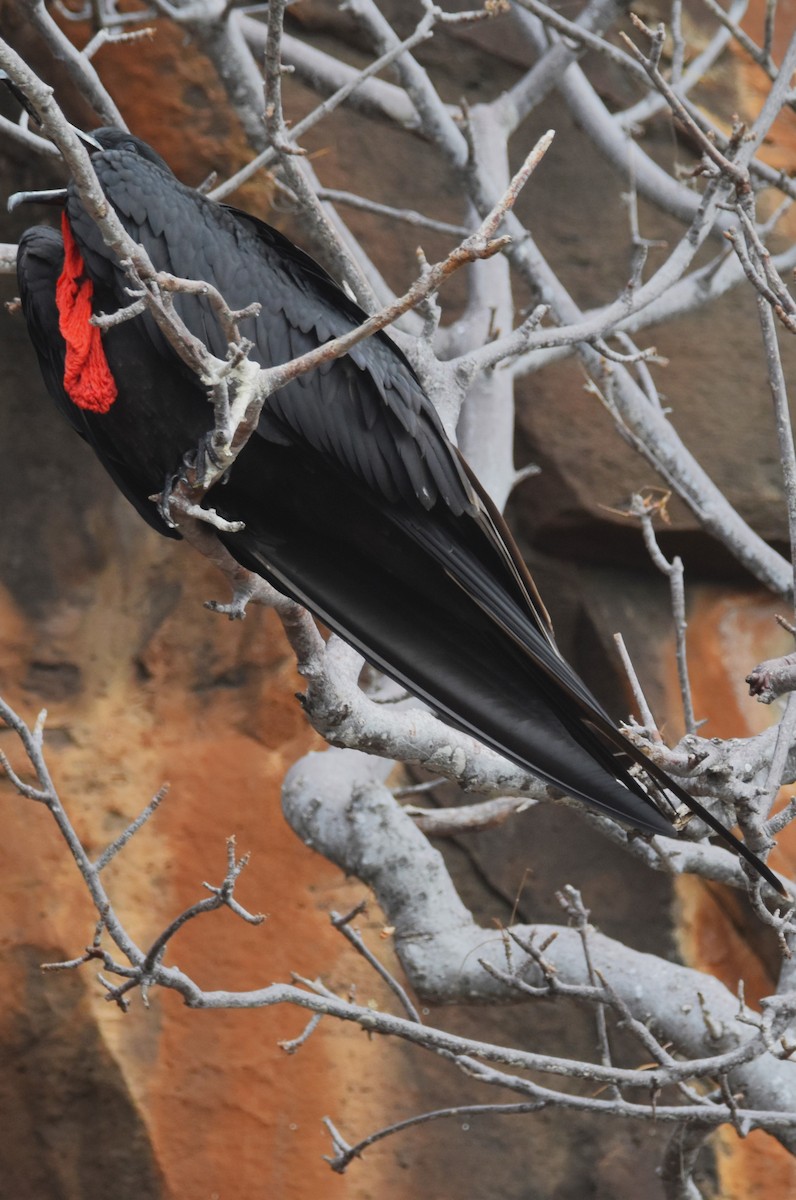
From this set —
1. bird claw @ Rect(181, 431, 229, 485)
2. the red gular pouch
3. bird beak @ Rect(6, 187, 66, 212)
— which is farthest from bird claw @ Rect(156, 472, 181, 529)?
bird beak @ Rect(6, 187, 66, 212)

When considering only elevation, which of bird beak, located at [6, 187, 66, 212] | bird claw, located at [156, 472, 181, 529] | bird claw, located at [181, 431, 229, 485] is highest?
bird beak, located at [6, 187, 66, 212]

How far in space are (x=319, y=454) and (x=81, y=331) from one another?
0.38 m

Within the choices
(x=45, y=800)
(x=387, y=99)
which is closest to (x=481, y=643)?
(x=45, y=800)

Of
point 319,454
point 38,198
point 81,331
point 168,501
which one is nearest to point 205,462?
point 168,501

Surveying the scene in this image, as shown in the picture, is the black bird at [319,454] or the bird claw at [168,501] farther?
the black bird at [319,454]

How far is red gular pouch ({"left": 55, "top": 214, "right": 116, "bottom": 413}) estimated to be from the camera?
1.87 m

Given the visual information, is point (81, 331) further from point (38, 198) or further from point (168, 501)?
point (168, 501)

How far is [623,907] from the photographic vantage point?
375 centimetres

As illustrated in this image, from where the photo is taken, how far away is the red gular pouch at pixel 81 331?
1.87 m

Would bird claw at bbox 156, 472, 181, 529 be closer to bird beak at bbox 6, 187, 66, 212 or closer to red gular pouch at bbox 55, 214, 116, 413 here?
red gular pouch at bbox 55, 214, 116, 413

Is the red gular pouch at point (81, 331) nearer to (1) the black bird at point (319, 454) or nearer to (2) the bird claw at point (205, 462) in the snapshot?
(1) the black bird at point (319, 454)

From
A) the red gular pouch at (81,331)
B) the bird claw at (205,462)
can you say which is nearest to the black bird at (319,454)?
the red gular pouch at (81,331)

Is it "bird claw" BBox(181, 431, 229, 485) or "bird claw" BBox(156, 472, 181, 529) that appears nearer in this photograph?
"bird claw" BBox(181, 431, 229, 485)

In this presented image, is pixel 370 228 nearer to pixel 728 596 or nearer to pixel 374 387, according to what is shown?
pixel 728 596
